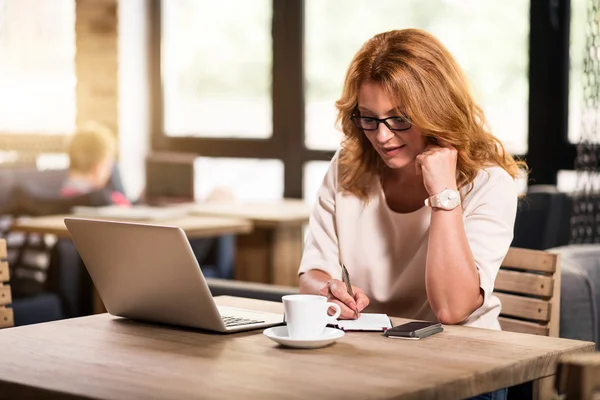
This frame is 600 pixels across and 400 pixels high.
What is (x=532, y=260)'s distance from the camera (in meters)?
2.61

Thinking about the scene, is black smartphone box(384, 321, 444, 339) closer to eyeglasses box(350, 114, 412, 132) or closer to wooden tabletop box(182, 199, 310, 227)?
eyeglasses box(350, 114, 412, 132)

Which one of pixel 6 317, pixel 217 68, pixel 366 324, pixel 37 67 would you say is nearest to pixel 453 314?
pixel 366 324

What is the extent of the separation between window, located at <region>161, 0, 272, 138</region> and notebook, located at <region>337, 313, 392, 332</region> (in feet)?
16.7

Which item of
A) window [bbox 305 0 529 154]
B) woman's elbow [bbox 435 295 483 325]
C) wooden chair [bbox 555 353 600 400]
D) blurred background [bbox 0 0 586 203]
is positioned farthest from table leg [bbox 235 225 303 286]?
wooden chair [bbox 555 353 600 400]

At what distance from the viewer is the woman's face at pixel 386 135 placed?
2.40 m

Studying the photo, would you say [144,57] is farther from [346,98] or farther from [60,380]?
[60,380]

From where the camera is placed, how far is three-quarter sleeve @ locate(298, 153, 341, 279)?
2561mm

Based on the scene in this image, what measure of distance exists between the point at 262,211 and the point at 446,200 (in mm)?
3334

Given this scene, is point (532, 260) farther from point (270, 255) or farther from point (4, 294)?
point (270, 255)

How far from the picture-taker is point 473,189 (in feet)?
8.02

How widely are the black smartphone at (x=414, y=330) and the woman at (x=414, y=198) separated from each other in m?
0.15

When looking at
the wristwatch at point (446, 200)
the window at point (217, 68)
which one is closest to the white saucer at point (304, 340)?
the wristwatch at point (446, 200)

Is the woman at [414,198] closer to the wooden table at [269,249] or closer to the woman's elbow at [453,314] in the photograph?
the woman's elbow at [453,314]

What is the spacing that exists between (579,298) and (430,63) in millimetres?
1030
